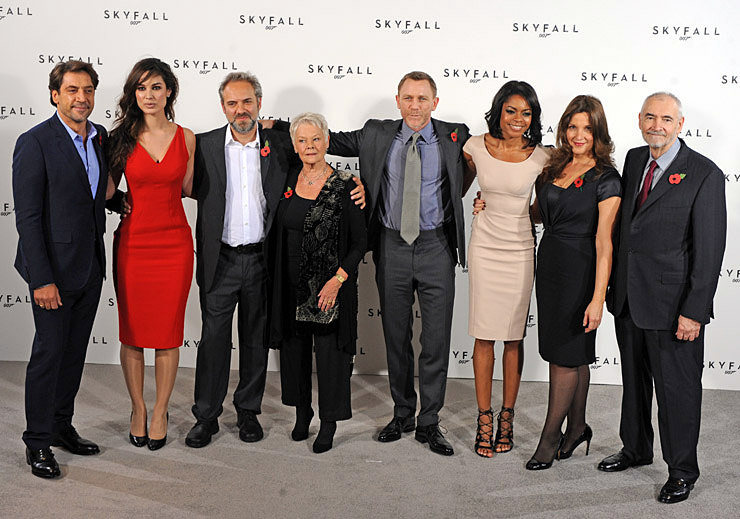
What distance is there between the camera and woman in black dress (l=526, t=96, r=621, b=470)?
3.20m

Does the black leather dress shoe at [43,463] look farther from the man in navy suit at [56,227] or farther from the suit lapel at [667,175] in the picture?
the suit lapel at [667,175]

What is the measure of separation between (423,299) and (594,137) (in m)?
1.04

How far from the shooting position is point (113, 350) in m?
4.92

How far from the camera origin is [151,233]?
342 centimetres

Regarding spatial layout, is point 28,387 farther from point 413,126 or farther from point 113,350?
point 413,126

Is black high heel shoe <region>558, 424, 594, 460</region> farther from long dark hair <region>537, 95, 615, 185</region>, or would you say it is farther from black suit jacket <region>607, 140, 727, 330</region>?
long dark hair <region>537, 95, 615, 185</region>

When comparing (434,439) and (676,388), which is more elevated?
(676,388)

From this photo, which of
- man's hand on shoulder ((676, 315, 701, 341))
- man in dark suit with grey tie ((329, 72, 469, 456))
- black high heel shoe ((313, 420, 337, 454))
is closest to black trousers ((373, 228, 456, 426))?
man in dark suit with grey tie ((329, 72, 469, 456))

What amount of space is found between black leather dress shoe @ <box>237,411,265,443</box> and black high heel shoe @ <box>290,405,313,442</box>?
0.54 feet

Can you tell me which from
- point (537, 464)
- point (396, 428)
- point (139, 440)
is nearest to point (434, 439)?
point (396, 428)

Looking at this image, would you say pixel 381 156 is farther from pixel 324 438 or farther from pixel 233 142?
pixel 324 438

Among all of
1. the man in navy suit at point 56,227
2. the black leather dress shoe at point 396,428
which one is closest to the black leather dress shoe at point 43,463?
the man in navy suit at point 56,227

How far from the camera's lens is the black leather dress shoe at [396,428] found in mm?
3701

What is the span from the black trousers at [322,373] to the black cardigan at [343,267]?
5 cm
